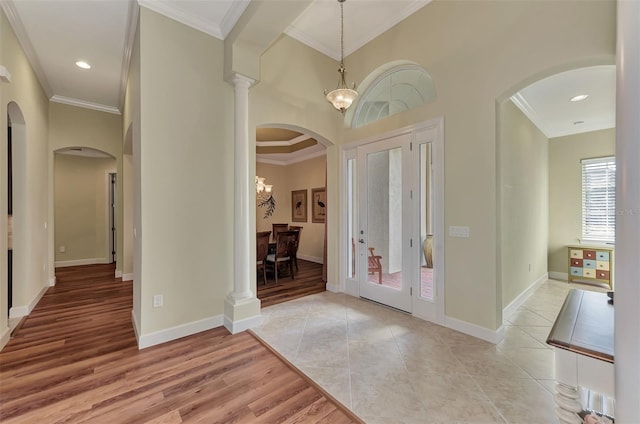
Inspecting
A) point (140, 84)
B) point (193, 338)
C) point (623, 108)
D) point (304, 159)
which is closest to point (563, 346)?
Answer: point (623, 108)

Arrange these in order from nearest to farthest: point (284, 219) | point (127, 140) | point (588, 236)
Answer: point (127, 140), point (588, 236), point (284, 219)

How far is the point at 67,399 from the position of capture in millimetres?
1942

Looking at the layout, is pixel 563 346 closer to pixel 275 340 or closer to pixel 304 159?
pixel 275 340

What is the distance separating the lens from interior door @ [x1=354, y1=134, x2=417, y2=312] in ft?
11.6

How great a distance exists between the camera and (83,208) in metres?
6.89

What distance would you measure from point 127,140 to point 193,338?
3574mm

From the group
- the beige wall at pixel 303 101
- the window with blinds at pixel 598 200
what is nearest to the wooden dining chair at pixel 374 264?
the beige wall at pixel 303 101

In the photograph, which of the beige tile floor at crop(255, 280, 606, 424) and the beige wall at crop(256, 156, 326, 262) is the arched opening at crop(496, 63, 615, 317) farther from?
the beige wall at crop(256, 156, 326, 262)

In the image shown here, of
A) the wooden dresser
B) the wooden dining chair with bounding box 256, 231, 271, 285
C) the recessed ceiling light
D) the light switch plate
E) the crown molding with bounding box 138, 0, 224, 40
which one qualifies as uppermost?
the crown molding with bounding box 138, 0, 224, 40

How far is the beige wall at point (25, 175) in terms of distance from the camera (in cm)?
276

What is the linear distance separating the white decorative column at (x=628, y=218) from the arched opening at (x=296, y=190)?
16.2 feet

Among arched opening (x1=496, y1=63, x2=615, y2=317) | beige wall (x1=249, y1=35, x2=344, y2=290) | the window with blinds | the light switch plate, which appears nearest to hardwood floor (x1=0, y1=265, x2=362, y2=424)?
the light switch plate

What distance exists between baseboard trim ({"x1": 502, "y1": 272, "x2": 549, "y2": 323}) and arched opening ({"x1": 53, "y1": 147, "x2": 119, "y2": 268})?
27.3 ft

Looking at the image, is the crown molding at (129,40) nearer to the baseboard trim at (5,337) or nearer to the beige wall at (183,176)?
the beige wall at (183,176)
